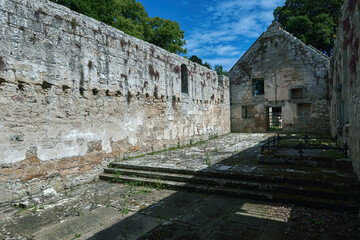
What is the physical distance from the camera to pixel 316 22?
19.8m

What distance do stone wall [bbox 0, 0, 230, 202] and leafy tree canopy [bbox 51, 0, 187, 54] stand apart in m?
11.6

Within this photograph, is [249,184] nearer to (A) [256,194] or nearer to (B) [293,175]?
(A) [256,194]

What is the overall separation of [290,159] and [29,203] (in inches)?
219

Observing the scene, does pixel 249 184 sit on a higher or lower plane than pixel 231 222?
higher

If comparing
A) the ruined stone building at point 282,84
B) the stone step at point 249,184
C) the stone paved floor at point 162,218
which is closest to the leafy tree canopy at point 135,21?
the ruined stone building at point 282,84

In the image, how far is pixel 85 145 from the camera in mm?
5750

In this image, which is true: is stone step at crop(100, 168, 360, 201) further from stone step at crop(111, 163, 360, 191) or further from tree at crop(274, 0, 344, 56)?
tree at crop(274, 0, 344, 56)

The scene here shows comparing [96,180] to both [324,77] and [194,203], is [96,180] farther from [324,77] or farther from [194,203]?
[324,77]

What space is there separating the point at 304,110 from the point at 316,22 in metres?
10.8

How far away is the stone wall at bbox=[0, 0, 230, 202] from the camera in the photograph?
437 cm

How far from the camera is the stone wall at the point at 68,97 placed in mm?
4367

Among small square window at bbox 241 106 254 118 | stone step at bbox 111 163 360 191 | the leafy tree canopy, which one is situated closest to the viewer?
stone step at bbox 111 163 360 191

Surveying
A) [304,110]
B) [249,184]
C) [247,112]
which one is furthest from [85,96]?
[304,110]

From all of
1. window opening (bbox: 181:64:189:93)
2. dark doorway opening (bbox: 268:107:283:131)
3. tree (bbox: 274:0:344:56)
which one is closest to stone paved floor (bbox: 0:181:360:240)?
window opening (bbox: 181:64:189:93)
